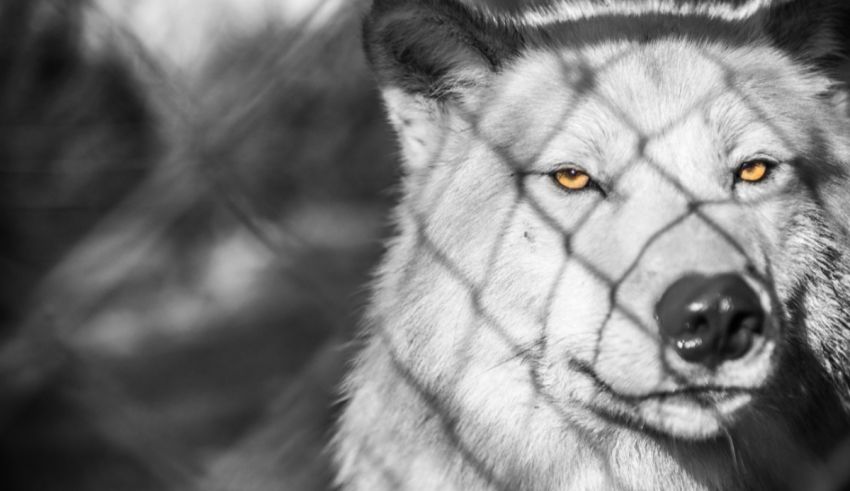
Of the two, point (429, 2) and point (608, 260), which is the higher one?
point (429, 2)

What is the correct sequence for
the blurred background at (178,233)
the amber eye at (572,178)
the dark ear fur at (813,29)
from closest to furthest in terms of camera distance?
the blurred background at (178,233) < the amber eye at (572,178) < the dark ear fur at (813,29)

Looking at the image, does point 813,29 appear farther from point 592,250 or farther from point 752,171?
point 592,250

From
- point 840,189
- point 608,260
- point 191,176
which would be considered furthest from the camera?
point 840,189

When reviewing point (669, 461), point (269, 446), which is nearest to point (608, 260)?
point (669, 461)

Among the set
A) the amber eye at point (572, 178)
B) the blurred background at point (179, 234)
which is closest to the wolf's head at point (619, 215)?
the amber eye at point (572, 178)

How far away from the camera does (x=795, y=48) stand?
249cm

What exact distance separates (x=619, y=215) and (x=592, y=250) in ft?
0.37

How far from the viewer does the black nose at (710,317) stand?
1.70 metres

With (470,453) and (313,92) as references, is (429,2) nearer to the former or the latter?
(470,453)

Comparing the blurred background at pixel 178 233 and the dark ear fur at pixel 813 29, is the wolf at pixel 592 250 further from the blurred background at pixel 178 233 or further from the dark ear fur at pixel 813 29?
the blurred background at pixel 178 233

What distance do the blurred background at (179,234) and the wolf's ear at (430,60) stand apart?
0.19m

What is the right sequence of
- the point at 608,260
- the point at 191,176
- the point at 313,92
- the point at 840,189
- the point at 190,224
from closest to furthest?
the point at 191,176 < the point at 608,260 < the point at 840,189 < the point at 313,92 < the point at 190,224

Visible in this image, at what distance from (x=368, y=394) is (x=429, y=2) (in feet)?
3.35

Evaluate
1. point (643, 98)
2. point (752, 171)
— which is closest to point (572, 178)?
point (643, 98)
